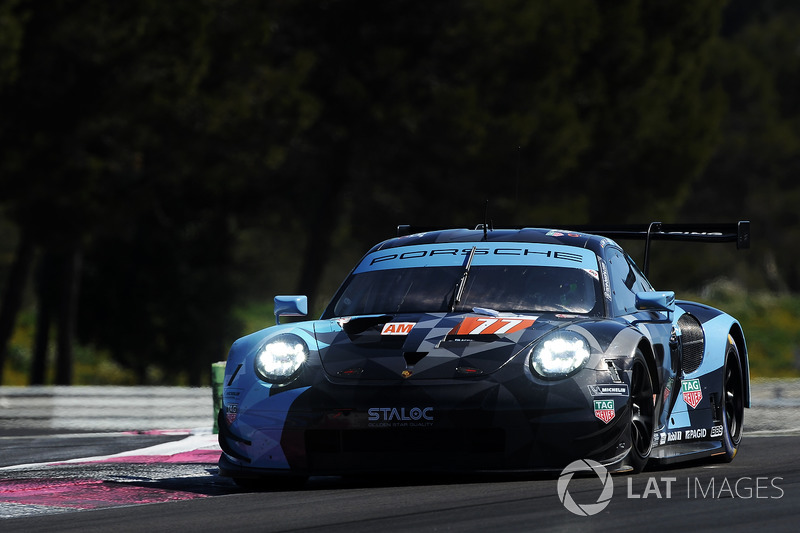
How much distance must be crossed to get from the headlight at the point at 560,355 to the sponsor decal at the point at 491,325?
0.17 m

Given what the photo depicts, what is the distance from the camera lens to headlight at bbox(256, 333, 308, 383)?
23.2 ft

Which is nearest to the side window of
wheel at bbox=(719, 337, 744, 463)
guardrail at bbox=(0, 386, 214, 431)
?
wheel at bbox=(719, 337, 744, 463)

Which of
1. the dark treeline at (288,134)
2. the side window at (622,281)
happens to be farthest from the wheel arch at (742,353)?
the dark treeline at (288,134)

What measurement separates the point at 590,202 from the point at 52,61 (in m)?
18.0

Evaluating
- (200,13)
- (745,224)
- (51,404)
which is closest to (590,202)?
(200,13)

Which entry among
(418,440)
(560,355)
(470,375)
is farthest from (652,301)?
(418,440)

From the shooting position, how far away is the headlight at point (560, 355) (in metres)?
6.77

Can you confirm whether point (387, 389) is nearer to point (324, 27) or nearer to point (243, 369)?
point (243, 369)

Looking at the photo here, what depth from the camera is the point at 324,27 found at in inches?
1353

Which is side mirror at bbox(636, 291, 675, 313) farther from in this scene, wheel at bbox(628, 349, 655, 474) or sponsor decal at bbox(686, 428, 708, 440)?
sponsor decal at bbox(686, 428, 708, 440)

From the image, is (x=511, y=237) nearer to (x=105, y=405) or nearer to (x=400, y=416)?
(x=400, y=416)

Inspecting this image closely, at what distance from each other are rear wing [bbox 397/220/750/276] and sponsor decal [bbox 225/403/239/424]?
106 inches

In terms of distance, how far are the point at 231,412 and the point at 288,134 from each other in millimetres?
25752

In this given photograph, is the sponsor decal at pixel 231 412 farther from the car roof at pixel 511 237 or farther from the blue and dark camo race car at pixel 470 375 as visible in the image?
the car roof at pixel 511 237
